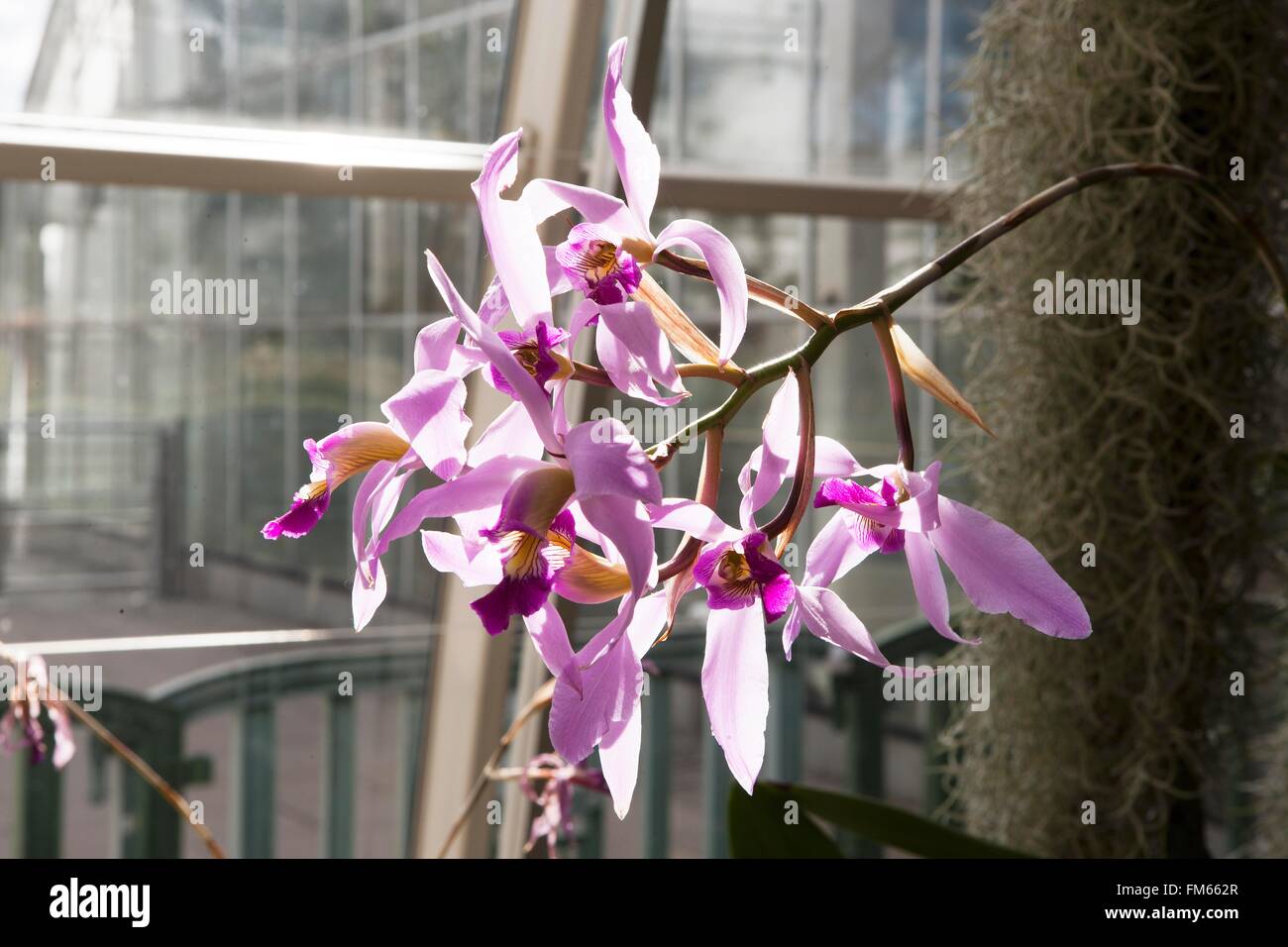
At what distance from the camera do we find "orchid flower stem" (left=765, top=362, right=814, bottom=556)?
1.05 feet

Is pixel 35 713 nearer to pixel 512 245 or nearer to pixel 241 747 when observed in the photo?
pixel 512 245

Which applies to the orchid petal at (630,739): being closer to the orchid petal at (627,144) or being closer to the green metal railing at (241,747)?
the orchid petal at (627,144)

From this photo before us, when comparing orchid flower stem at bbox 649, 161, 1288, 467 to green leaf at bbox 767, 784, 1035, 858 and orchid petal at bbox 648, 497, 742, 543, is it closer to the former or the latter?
orchid petal at bbox 648, 497, 742, 543

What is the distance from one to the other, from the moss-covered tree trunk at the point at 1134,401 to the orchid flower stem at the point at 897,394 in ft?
3.07

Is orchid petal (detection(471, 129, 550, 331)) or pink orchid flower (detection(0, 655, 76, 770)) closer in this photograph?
orchid petal (detection(471, 129, 550, 331))

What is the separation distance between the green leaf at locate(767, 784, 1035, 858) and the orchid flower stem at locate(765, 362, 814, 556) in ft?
1.15

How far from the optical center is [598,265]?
0.35m

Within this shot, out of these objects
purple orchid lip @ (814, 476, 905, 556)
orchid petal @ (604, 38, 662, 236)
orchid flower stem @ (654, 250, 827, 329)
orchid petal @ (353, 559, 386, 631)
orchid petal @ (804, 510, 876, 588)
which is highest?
orchid petal @ (604, 38, 662, 236)

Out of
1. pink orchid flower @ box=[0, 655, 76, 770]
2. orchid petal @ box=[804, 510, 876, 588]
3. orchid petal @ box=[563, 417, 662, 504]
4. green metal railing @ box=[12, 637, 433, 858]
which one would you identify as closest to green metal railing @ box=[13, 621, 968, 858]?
green metal railing @ box=[12, 637, 433, 858]

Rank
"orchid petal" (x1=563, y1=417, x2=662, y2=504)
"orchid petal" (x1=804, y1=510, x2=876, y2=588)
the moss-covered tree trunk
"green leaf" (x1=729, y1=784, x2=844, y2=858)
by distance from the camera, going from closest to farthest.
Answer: "orchid petal" (x1=563, y1=417, x2=662, y2=504), "orchid petal" (x1=804, y1=510, x2=876, y2=588), "green leaf" (x1=729, y1=784, x2=844, y2=858), the moss-covered tree trunk

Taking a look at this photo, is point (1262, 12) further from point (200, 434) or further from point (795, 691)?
point (200, 434)

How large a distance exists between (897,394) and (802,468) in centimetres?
4

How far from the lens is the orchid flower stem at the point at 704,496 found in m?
0.33

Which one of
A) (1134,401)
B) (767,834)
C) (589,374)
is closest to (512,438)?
(589,374)
